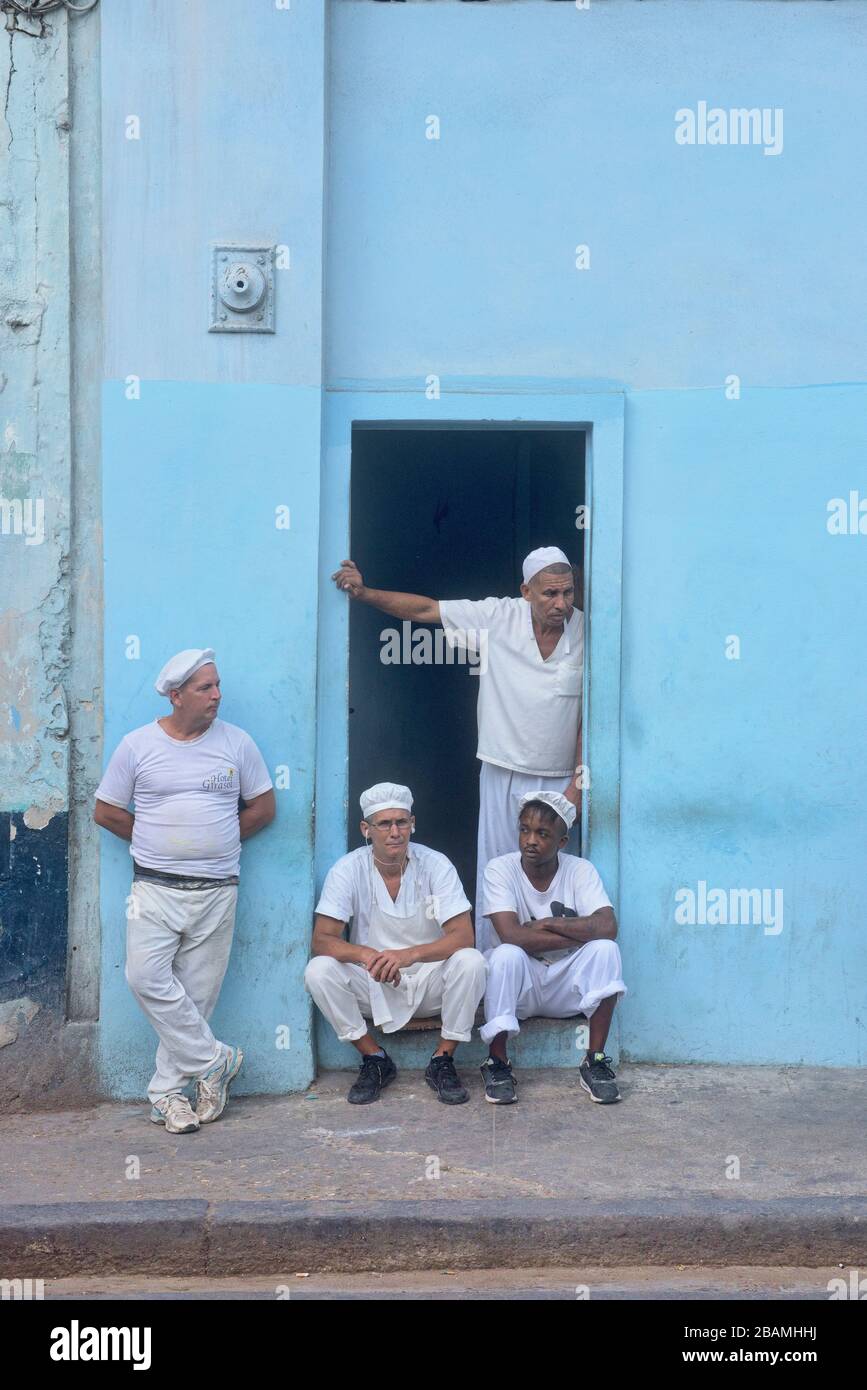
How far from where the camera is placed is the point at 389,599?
20.0 ft

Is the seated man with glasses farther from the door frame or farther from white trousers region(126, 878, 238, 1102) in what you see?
white trousers region(126, 878, 238, 1102)

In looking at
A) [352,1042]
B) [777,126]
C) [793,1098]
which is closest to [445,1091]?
[352,1042]

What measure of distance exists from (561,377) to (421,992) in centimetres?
254

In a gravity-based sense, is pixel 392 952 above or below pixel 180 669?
below

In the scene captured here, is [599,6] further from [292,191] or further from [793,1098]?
[793,1098]

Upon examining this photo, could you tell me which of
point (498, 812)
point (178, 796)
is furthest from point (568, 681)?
point (178, 796)

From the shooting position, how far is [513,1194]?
4777 millimetres

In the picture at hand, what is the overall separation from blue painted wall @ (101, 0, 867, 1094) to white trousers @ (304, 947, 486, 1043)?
20 cm

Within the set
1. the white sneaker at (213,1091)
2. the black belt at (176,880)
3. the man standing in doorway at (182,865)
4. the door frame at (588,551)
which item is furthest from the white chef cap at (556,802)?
the white sneaker at (213,1091)

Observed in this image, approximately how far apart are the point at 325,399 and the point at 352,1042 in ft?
8.44

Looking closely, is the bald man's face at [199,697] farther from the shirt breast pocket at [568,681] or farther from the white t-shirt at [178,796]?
the shirt breast pocket at [568,681]

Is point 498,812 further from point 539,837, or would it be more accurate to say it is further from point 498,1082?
point 498,1082

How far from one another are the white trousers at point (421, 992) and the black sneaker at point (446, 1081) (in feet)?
0.35

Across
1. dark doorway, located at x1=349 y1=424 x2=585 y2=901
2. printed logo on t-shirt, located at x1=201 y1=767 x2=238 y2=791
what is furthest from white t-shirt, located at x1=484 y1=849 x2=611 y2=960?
dark doorway, located at x1=349 y1=424 x2=585 y2=901
